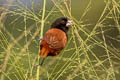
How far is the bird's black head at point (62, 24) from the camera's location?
4.90 feet

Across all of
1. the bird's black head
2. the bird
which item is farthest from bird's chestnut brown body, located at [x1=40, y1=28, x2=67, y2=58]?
the bird's black head

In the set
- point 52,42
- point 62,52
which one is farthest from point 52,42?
point 62,52

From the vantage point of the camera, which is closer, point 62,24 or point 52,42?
point 52,42

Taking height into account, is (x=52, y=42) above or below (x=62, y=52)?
above

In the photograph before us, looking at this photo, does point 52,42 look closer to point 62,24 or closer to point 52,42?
point 52,42

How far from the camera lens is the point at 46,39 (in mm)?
1333

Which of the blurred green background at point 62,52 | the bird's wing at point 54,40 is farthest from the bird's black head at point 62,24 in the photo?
the bird's wing at point 54,40

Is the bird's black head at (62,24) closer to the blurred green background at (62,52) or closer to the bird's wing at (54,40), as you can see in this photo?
the blurred green background at (62,52)

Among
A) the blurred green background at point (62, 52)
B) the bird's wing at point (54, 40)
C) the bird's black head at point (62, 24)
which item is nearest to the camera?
the blurred green background at point (62, 52)

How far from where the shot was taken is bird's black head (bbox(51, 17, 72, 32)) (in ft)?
4.90

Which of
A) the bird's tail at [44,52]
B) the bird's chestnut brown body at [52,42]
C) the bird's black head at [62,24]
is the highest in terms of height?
the bird's black head at [62,24]

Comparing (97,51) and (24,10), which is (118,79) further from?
(24,10)

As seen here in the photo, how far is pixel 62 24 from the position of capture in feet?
5.02

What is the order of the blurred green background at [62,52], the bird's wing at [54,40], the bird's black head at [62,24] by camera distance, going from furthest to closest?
the bird's black head at [62,24] → the bird's wing at [54,40] → the blurred green background at [62,52]
